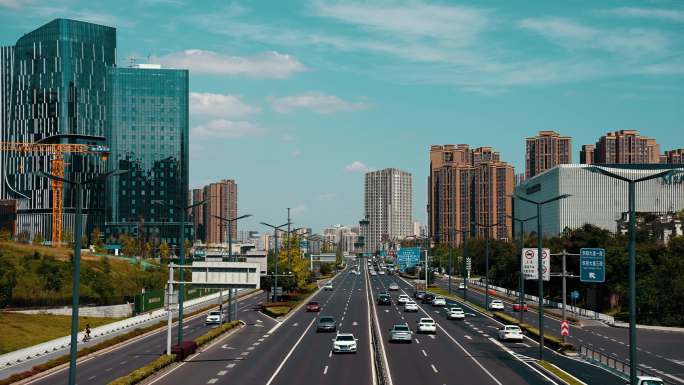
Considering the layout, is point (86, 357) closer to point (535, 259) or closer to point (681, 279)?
point (535, 259)

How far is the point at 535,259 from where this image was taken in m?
72.1

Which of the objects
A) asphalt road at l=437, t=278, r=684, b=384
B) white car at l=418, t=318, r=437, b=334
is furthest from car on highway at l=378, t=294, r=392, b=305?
white car at l=418, t=318, r=437, b=334

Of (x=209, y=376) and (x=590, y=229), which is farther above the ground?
(x=590, y=229)

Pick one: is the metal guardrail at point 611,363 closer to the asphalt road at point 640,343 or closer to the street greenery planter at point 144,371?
the asphalt road at point 640,343

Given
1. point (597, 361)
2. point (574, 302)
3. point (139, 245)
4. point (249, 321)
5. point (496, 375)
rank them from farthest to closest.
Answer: point (139, 245)
point (574, 302)
point (249, 321)
point (597, 361)
point (496, 375)

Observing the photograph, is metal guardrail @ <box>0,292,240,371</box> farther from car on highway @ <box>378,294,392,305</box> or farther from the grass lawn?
car on highway @ <box>378,294,392,305</box>

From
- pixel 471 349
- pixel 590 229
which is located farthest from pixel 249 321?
pixel 590 229

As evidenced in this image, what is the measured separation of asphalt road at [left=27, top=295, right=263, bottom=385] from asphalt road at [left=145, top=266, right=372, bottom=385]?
3.25 m

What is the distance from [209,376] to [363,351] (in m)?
14.8

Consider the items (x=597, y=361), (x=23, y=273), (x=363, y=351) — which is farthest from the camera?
(x=23, y=273)

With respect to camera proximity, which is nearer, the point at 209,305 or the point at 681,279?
the point at 681,279

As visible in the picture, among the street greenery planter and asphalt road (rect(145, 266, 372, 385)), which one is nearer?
the street greenery planter

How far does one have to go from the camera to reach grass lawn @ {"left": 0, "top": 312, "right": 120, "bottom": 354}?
69812 mm

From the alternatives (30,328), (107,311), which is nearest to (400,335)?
(30,328)
